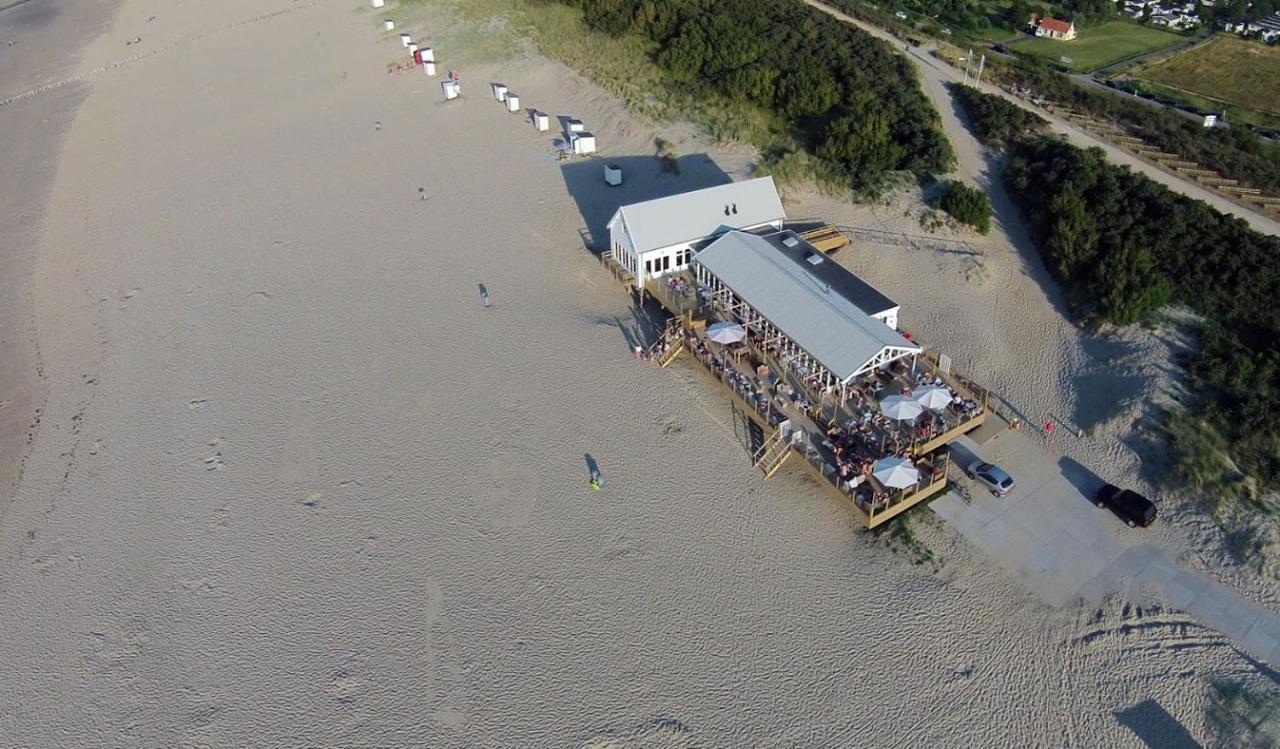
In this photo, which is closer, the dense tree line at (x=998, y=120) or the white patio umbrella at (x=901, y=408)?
the white patio umbrella at (x=901, y=408)

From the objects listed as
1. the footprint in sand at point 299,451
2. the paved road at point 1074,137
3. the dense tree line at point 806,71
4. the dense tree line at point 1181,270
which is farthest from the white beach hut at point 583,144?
the footprint in sand at point 299,451

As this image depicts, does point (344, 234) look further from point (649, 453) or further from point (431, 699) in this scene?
point (431, 699)

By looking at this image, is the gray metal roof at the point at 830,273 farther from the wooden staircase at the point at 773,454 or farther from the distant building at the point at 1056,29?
the distant building at the point at 1056,29

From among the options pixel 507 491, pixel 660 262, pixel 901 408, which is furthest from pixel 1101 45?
pixel 507 491

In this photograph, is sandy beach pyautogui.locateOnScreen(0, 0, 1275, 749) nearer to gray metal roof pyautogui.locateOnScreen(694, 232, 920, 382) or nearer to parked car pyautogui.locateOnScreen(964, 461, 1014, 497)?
parked car pyautogui.locateOnScreen(964, 461, 1014, 497)

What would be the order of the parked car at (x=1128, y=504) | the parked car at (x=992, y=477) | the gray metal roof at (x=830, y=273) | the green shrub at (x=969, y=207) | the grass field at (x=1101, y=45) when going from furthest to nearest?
the grass field at (x=1101, y=45) < the green shrub at (x=969, y=207) < the gray metal roof at (x=830, y=273) < the parked car at (x=992, y=477) < the parked car at (x=1128, y=504)

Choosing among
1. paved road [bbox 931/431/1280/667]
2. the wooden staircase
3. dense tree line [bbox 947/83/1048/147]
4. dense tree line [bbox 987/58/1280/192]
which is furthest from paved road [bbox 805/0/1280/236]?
the wooden staircase

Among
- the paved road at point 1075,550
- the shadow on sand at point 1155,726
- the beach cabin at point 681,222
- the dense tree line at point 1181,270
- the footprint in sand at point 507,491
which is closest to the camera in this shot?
the shadow on sand at point 1155,726
